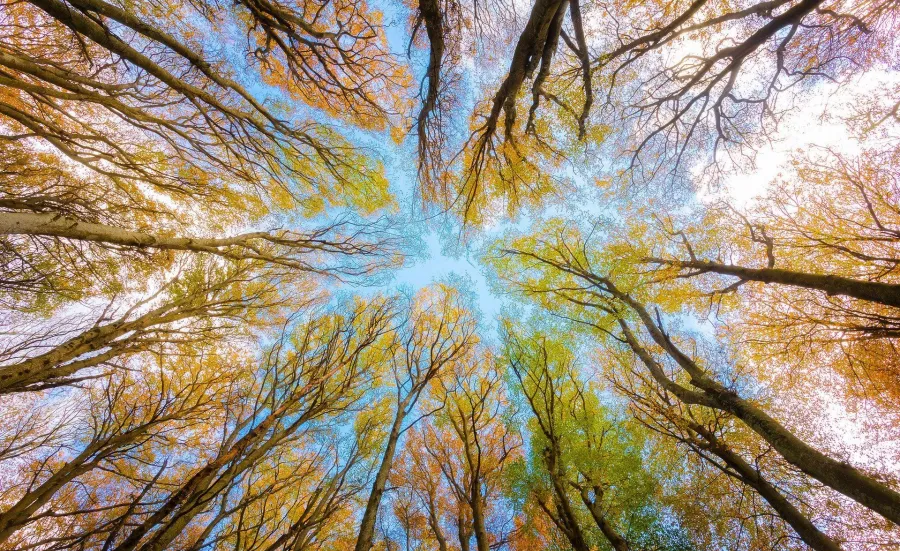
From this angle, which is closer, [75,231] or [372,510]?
[372,510]

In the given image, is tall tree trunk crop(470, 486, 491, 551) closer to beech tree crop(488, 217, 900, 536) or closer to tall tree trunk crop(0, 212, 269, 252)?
beech tree crop(488, 217, 900, 536)

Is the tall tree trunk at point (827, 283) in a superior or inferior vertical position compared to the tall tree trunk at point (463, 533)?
superior

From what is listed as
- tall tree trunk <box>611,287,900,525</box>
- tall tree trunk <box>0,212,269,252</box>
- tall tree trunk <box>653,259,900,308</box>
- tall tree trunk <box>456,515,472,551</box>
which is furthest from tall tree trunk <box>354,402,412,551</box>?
tall tree trunk <box>653,259,900,308</box>

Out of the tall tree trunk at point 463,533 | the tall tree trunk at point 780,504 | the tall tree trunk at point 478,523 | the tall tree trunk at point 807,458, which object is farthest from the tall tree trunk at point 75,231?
the tall tree trunk at point 807,458

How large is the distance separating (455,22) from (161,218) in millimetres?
7196

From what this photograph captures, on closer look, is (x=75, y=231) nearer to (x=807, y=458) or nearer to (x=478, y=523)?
(x=478, y=523)

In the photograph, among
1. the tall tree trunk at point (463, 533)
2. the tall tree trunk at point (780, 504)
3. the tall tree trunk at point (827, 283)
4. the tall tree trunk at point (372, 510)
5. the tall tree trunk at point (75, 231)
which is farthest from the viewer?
the tall tree trunk at point (463, 533)

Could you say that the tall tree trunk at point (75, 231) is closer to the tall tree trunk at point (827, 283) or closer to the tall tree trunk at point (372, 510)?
the tall tree trunk at point (372, 510)

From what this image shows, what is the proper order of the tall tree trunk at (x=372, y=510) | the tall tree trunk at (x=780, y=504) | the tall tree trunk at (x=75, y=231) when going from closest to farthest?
the tall tree trunk at (x=372, y=510) → the tall tree trunk at (x=75, y=231) → the tall tree trunk at (x=780, y=504)

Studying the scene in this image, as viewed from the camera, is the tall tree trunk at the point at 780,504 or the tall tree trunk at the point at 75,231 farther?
the tall tree trunk at the point at 780,504

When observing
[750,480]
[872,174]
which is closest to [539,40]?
[750,480]

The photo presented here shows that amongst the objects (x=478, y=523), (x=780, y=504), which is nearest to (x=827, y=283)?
(x=780, y=504)

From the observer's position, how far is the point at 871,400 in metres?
7.98

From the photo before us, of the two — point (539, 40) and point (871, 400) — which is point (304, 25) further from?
point (871, 400)
